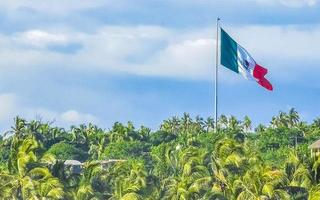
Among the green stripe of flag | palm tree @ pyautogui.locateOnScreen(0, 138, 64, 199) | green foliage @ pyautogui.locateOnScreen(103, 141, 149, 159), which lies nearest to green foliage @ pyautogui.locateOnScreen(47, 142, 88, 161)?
green foliage @ pyautogui.locateOnScreen(103, 141, 149, 159)

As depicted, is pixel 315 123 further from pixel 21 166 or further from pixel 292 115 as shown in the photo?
pixel 21 166

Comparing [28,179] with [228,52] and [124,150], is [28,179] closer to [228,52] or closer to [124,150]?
[228,52]

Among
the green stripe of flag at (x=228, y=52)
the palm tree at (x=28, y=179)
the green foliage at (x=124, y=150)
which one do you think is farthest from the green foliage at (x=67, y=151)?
the palm tree at (x=28, y=179)

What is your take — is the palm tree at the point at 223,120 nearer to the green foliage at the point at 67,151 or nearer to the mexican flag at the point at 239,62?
the green foliage at the point at 67,151

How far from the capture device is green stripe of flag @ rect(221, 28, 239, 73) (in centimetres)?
7662

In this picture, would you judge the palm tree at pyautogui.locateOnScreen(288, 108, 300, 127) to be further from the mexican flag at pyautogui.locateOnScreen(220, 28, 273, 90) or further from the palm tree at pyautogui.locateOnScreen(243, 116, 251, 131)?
the mexican flag at pyautogui.locateOnScreen(220, 28, 273, 90)

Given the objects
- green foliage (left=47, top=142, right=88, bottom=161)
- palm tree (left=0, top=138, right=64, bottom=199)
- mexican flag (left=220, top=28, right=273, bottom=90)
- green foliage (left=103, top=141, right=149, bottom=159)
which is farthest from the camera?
green foliage (left=47, top=142, right=88, bottom=161)

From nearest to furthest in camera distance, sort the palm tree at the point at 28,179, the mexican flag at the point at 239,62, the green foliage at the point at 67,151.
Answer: the palm tree at the point at 28,179 < the mexican flag at the point at 239,62 < the green foliage at the point at 67,151

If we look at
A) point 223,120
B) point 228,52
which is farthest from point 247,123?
point 228,52

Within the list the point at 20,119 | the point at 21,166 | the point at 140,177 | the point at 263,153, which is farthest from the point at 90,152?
the point at 21,166

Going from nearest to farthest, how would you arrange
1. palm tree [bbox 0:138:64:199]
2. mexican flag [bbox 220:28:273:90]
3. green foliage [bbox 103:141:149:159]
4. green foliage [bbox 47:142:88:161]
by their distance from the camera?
palm tree [bbox 0:138:64:199] < mexican flag [bbox 220:28:273:90] < green foliage [bbox 103:141:149:159] < green foliage [bbox 47:142:88:161]

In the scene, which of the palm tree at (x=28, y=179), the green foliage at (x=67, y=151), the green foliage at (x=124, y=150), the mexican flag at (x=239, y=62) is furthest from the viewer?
the green foliage at (x=67, y=151)

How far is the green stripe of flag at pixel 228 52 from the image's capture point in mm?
76625

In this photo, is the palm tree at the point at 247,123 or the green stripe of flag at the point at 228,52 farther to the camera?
the palm tree at the point at 247,123
